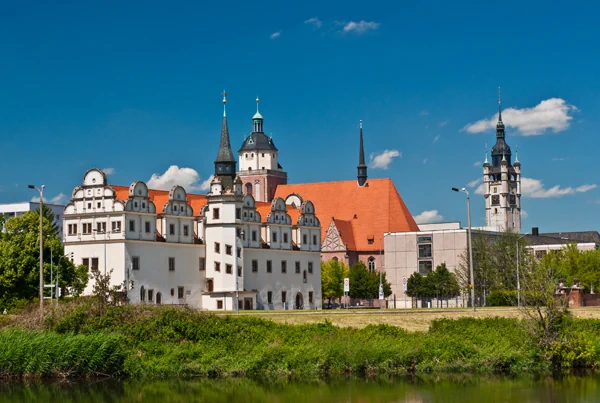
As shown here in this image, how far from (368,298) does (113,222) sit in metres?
44.2

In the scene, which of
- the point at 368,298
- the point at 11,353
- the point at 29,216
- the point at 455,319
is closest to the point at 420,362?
the point at 455,319

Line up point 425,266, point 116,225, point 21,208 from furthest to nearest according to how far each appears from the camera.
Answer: point 21,208, point 425,266, point 116,225

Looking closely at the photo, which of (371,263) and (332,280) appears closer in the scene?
(332,280)

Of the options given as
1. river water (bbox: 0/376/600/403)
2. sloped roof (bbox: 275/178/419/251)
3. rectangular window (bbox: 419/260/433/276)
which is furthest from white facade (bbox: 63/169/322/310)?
river water (bbox: 0/376/600/403)

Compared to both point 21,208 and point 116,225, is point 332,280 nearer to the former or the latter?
point 116,225

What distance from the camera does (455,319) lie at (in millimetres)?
55219

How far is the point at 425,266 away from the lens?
449ft

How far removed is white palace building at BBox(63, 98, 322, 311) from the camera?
9638 cm

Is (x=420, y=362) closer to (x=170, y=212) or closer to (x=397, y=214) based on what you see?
(x=170, y=212)

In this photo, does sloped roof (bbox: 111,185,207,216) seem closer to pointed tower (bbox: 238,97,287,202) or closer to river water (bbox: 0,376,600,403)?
pointed tower (bbox: 238,97,287,202)

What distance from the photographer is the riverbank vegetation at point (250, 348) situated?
158 ft

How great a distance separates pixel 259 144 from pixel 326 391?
12034cm

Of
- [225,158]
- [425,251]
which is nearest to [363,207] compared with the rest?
[425,251]

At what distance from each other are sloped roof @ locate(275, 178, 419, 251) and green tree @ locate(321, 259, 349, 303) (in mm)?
13202
